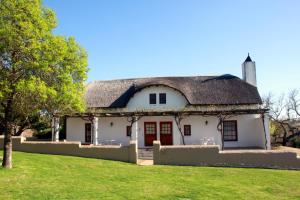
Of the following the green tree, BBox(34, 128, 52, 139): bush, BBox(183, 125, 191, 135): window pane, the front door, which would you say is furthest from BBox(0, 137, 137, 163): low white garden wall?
BBox(34, 128, 52, 139): bush

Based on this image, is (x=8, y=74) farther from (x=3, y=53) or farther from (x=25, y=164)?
(x=25, y=164)

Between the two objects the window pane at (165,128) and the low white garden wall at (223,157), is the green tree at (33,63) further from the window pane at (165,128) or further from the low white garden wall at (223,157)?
the window pane at (165,128)

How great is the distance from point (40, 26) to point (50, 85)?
8.11ft

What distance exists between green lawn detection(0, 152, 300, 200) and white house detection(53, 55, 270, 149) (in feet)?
27.0

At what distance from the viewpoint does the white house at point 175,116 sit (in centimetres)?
2345

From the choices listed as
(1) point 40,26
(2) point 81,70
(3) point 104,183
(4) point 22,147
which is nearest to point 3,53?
(1) point 40,26

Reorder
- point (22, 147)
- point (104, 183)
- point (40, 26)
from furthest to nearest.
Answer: point (22, 147) < point (40, 26) < point (104, 183)

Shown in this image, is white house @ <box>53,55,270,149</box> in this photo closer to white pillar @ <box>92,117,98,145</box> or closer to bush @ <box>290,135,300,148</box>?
white pillar @ <box>92,117,98,145</box>

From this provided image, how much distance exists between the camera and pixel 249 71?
2770 cm

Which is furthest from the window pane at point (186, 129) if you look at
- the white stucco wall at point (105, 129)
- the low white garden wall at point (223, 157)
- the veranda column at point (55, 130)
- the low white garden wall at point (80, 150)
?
the veranda column at point (55, 130)

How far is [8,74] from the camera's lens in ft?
39.7

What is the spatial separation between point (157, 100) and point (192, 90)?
11.0ft

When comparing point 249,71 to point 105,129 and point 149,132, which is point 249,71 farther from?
point 105,129

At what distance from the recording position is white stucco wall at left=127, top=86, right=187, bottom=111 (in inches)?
991
